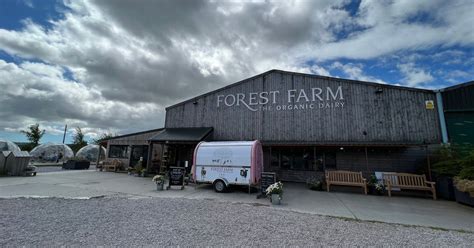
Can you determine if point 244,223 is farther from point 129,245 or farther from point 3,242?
point 3,242

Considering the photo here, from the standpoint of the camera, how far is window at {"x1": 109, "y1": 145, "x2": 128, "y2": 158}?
57.4 ft

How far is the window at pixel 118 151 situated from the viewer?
17484 mm

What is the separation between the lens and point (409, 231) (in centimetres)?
456

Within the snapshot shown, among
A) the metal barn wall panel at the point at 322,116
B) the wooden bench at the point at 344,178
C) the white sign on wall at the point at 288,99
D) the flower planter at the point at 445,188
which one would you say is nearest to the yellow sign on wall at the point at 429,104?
the metal barn wall panel at the point at 322,116

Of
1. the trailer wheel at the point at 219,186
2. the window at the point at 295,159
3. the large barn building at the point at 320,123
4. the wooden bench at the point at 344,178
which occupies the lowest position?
the trailer wheel at the point at 219,186

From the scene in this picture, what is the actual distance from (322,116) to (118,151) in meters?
17.3

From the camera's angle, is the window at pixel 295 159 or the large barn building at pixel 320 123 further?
the window at pixel 295 159

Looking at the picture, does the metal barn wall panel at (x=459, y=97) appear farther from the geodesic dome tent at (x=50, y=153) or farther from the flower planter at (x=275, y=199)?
the geodesic dome tent at (x=50, y=153)

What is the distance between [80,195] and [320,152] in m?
12.5

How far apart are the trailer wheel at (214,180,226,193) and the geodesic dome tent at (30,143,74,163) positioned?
29.4 metres

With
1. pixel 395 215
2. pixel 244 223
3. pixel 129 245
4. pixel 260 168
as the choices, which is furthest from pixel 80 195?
pixel 395 215

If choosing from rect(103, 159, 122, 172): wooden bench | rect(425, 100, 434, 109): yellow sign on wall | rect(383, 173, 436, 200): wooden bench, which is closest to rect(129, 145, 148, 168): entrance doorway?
rect(103, 159, 122, 172): wooden bench

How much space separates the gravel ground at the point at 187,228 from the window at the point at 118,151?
38.3ft

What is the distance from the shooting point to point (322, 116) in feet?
41.7
